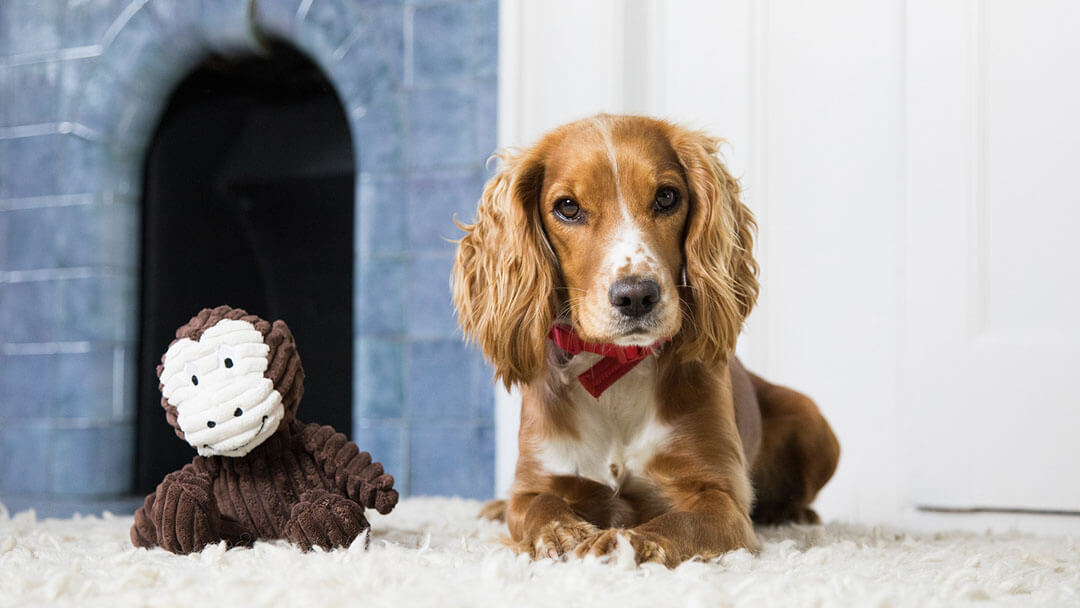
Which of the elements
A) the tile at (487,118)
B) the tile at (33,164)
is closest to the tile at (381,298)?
the tile at (487,118)

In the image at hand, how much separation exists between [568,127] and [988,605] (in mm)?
804

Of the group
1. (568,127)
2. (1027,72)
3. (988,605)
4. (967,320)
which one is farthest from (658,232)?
(1027,72)

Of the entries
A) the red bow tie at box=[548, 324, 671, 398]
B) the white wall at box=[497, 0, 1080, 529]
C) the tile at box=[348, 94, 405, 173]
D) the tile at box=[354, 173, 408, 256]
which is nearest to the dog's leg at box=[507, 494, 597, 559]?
the red bow tie at box=[548, 324, 671, 398]

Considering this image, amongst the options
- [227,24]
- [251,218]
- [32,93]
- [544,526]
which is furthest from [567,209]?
[32,93]

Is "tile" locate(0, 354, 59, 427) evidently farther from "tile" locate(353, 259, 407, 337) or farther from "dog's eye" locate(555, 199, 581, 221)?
"dog's eye" locate(555, 199, 581, 221)

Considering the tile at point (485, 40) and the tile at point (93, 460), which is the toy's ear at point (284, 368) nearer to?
the tile at point (485, 40)

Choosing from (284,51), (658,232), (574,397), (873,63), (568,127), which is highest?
(284,51)

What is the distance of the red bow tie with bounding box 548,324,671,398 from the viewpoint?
1.24 metres

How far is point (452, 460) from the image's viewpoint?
2461 mm

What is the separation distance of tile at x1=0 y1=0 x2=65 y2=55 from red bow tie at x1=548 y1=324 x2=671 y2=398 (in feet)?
7.89

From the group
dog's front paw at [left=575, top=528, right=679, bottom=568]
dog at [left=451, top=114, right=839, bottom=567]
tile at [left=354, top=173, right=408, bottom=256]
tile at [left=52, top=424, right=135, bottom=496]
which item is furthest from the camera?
tile at [left=52, top=424, right=135, bottom=496]

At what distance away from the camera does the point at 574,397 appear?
131 centimetres

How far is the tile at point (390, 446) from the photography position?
2.50m

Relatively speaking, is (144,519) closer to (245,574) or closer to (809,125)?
(245,574)
